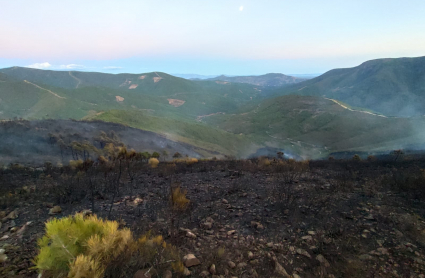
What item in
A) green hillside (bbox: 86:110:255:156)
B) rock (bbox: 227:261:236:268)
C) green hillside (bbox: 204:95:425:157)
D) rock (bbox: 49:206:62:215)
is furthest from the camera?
green hillside (bbox: 86:110:255:156)

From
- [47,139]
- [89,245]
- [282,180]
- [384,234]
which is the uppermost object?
[89,245]

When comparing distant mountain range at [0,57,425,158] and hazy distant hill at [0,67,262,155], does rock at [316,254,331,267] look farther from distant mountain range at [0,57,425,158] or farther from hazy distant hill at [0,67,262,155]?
hazy distant hill at [0,67,262,155]

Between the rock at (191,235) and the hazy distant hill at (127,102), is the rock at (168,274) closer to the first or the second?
the rock at (191,235)

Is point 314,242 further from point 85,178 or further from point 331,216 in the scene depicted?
point 85,178

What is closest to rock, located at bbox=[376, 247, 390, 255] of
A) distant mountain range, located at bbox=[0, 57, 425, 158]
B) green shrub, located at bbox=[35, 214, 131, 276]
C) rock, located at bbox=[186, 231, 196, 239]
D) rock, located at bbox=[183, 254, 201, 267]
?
rock, located at bbox=[183, 254, 201, 267]

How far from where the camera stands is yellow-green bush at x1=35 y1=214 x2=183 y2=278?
7.11ft

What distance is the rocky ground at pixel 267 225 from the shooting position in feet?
10.9

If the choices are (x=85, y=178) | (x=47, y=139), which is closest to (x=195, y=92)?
(x=47, y=139)

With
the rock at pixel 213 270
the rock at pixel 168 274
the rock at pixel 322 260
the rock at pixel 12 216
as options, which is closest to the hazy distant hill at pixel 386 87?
the rock at pixel 322 260

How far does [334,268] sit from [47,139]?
3367 centimetres

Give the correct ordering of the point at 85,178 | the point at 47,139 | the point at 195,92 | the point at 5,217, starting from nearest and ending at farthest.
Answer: the point at 5,217 < the point at 85,178 < the point at 47,139 < the point at 195,92

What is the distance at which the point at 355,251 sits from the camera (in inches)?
148

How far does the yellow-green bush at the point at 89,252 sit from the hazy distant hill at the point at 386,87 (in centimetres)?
13058

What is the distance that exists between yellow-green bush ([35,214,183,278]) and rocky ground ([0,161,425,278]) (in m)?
0.46
